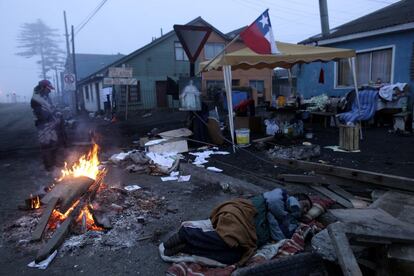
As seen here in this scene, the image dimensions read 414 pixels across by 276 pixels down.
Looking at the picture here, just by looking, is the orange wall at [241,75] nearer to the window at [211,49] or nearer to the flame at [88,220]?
the window at [211,49]

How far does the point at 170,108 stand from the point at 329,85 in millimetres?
14199

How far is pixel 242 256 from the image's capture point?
3275 mm

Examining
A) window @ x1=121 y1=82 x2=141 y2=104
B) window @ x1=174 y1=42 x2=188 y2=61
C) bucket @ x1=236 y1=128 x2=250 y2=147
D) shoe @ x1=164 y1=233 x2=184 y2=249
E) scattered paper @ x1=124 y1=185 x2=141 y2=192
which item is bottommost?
scattered paper @ x1=124 y1=185 x2=141 y2=192

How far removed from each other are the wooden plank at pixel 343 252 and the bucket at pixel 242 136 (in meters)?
5.80

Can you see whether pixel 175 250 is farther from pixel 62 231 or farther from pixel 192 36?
pixel 192 36

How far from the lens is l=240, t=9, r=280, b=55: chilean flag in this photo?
24.2ft

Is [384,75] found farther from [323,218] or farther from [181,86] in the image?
[323,218]

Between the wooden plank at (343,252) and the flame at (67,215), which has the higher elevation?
the wooden plank at (343,252)

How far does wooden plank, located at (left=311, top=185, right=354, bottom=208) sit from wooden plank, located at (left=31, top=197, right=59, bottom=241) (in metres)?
3.94

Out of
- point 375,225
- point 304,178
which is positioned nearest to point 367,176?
point 304,178

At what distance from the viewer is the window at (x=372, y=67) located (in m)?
11.6

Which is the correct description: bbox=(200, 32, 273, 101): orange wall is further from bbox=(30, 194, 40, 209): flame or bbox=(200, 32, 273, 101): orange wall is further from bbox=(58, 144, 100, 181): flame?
bbox=(30, 194, 40, 209): flame

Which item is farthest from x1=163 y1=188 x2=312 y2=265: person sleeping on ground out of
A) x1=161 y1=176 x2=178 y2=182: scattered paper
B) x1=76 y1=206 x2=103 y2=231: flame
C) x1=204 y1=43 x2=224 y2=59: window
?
x1=204 y1=43 x2=224 y2=59: window

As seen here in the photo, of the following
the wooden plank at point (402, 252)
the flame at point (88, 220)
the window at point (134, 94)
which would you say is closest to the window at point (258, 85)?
the window at point (134, 94)
